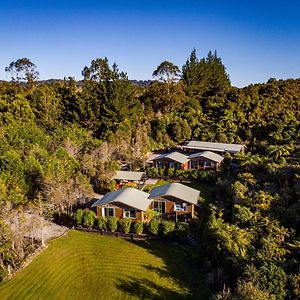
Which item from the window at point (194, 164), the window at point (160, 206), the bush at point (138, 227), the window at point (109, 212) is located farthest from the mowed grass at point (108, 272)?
the window at point (194, 164)

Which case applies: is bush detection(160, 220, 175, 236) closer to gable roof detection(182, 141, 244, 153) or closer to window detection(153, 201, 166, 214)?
window detection(153, 201, 166, 214)

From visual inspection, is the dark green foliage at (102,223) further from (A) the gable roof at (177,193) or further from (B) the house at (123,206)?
(A) the gable roof at (177,193)

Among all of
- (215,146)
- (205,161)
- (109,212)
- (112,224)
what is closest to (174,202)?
(109,212)

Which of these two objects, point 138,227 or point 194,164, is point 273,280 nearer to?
point 138,227

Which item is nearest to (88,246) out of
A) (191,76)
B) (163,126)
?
(163,126)

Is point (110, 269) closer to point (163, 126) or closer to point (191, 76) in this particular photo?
point (163, 126)
